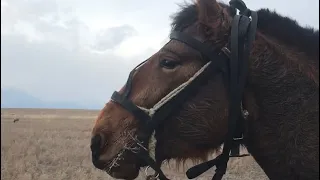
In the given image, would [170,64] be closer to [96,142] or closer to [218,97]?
[218,97]

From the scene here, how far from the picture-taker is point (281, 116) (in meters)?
3.35

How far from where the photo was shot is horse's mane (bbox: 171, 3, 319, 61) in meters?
3.54

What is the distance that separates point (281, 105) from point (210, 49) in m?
0.70

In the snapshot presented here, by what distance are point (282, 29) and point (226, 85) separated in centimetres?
68

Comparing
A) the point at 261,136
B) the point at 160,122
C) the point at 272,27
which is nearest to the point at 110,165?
the point at 160,122

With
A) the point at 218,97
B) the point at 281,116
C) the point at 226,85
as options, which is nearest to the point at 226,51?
→ the point at 226,85

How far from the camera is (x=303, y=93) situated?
334cm

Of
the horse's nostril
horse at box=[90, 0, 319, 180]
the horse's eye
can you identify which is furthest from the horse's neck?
the horse's nostril

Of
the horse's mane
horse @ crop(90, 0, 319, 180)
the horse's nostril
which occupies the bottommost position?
the horse's nostril

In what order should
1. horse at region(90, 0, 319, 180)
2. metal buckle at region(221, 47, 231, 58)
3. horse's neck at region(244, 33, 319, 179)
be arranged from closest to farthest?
horse's neck at region(244, 33, 319, 179)
horse at region(90, 0, 319, 180)
metal buckle at region(221, 47, 231, 58)

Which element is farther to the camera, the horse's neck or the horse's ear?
the horse's ear

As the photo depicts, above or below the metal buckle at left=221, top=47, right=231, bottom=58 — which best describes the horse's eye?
below

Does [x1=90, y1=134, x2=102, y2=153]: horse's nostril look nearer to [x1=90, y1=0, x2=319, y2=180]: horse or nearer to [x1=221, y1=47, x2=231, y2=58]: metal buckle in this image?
[x1=90, y1=0, x2=319, y2=180]: horse

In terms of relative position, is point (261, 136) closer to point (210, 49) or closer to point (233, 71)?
point (233, 71)
